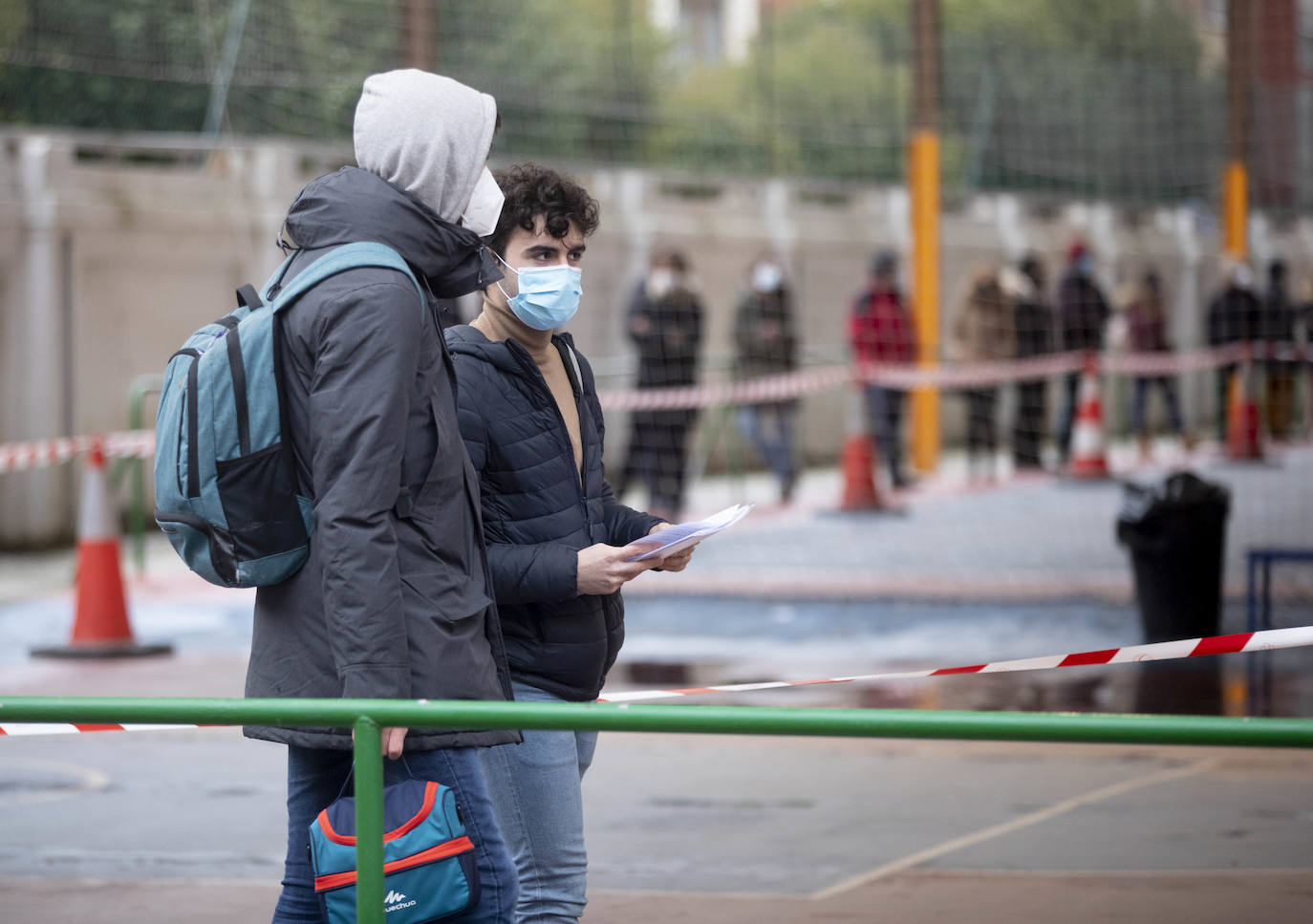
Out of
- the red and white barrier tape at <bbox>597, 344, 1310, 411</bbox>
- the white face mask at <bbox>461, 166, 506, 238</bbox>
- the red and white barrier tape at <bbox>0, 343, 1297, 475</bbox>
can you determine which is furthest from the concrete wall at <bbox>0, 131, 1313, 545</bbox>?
the white face mask at <bbox>461, 166, 506, 238</bbox>

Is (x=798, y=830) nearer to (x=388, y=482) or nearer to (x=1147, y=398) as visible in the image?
(x=388, y=482)

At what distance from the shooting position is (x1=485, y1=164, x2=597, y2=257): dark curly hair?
3.46 meters

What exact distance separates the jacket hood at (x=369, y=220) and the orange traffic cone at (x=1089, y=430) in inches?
527

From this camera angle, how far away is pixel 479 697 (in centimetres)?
301

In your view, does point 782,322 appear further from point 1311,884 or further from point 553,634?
point 553,634

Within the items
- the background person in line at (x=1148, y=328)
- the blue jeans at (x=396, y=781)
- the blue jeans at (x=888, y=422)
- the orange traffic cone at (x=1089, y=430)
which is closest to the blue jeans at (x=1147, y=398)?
the background person in line at (x=1148, y=328)

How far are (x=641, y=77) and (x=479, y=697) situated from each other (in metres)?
30.8

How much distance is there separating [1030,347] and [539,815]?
13779mm

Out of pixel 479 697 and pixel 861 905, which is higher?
pixel 479 697

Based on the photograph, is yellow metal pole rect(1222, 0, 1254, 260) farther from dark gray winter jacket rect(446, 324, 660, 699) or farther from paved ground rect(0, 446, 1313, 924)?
dark gray winter jacket rect(446, 324, 660, 699)

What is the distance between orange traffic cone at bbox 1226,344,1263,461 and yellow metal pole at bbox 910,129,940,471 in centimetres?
307

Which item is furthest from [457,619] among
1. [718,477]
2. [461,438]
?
[718,477]

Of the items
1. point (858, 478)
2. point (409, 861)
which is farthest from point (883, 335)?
point (409, 861)

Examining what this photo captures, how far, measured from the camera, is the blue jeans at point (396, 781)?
2971 mm
